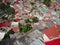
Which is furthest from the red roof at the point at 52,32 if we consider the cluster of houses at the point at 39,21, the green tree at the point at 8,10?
the green tree at the point at 8,10

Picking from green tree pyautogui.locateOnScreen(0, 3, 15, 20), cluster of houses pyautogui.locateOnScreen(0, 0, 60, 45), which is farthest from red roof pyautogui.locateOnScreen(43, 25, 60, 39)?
green tree pyautogui.locateOnScreen(0, 3, 15, 20)

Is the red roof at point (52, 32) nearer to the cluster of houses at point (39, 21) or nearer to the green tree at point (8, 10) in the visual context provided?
the cluster of houses at point (39, 21)

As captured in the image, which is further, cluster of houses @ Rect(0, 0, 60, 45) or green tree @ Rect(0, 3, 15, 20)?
green tree @ Rect(0, 3, 15, 20)

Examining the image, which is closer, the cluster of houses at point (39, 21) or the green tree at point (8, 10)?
the cluster of houses at point (39, 21)

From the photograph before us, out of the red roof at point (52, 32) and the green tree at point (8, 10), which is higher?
the green tree at point (8, 10)

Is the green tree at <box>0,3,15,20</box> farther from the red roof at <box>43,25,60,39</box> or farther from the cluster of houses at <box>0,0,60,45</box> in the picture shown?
the red roof at <box>43,25,60,39</box>

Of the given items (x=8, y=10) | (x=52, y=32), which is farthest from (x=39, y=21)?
(x=8, y=10)

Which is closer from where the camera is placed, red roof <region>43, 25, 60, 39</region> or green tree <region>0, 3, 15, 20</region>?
red roof <region>43, 25, 60, 39</region>

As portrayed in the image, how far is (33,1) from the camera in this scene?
7.50 feet

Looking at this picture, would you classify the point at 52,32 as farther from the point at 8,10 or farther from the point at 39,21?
the point at 8,10

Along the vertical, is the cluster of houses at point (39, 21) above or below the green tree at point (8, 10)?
below

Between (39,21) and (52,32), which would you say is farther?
(39,21)

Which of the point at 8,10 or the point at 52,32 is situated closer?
the point at 52,32

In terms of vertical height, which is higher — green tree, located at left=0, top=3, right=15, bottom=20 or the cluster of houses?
green tree, located at left=0, top=3, right=15, bottom=20
